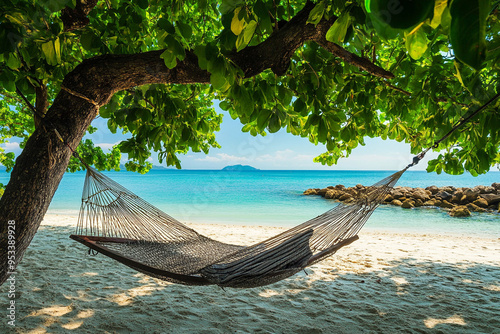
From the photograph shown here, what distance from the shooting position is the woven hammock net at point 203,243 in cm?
150

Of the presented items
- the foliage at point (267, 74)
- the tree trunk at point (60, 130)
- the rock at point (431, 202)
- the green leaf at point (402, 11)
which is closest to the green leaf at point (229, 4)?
the foliage at point (267, 74)

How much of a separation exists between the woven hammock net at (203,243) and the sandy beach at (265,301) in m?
0.43

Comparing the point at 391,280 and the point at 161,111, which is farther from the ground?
the point at 161,111

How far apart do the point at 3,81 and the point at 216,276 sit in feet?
4.37

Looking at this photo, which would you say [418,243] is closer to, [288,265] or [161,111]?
[288,265]

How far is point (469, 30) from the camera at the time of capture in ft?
0.82

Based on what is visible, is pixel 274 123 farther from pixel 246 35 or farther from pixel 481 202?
pixel 481 202

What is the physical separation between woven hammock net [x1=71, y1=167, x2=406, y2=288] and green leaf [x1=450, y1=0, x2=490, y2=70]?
1268 mm

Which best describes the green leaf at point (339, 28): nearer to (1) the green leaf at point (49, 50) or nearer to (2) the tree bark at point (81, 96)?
(2) the tree bark at point (81, 96)

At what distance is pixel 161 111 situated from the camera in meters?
1.94

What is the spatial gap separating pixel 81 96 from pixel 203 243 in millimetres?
1187

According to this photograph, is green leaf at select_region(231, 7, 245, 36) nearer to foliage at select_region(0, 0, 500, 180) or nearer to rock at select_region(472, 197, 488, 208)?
foliage at select_region(0, 0, 500, 180)

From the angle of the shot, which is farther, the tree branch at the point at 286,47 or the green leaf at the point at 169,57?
the tree branch at the point at 286,47

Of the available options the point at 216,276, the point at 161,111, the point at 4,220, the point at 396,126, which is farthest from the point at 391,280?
the point at 4,220
